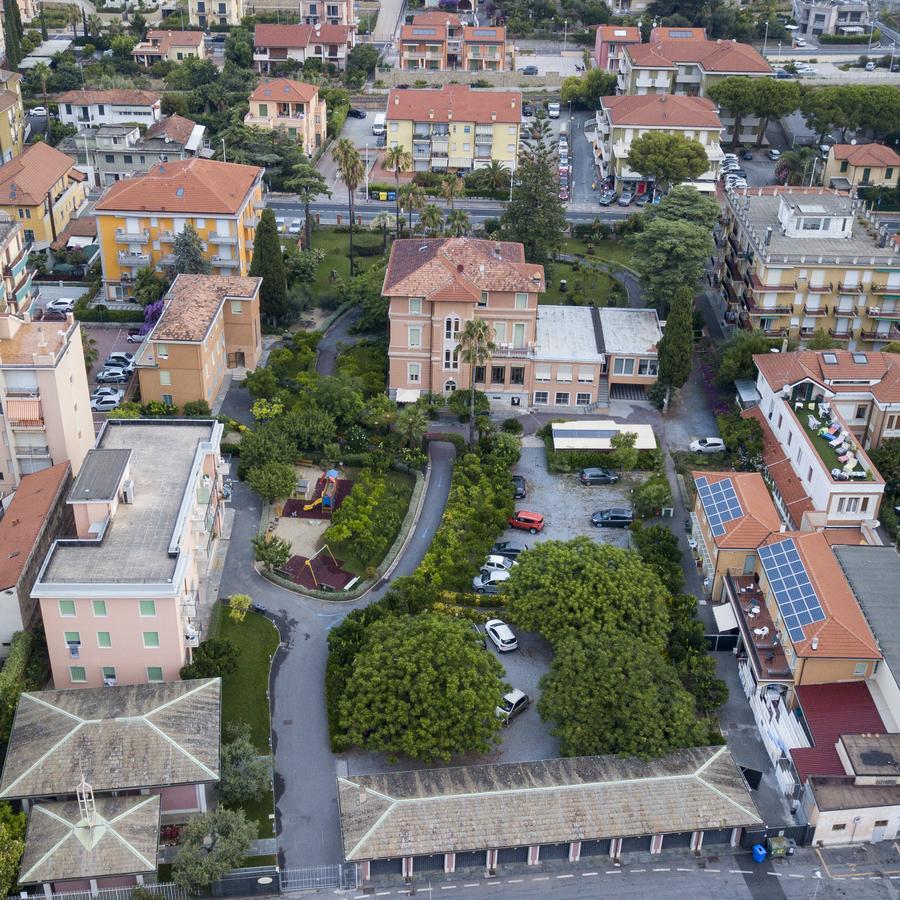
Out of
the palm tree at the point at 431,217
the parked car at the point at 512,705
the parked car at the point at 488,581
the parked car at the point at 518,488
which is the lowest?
the parked car at the point at 512,705

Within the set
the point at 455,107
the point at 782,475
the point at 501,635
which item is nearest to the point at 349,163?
the point at 455,107

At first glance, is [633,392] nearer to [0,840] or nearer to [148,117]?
[0,840]

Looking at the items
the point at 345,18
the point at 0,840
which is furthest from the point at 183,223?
the point at 345,18

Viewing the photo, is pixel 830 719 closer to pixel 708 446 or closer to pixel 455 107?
pixel 708 446

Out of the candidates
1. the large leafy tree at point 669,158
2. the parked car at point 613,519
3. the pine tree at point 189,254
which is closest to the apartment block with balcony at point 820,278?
the large leafy tree at point 669,158

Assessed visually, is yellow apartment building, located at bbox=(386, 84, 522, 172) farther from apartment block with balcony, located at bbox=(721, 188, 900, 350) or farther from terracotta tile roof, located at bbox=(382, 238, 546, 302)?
terracotta tile roof, located at bbox=(382, 238, 546, 302)

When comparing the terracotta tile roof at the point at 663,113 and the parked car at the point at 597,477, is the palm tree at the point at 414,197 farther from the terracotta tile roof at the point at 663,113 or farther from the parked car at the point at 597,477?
the parked car at the point at 597,477

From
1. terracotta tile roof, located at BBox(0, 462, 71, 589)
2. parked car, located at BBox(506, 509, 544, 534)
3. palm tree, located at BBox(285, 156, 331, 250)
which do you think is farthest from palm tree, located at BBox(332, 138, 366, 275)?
terracotta tile roof, located at BBox(0, 462, 71, 589)
